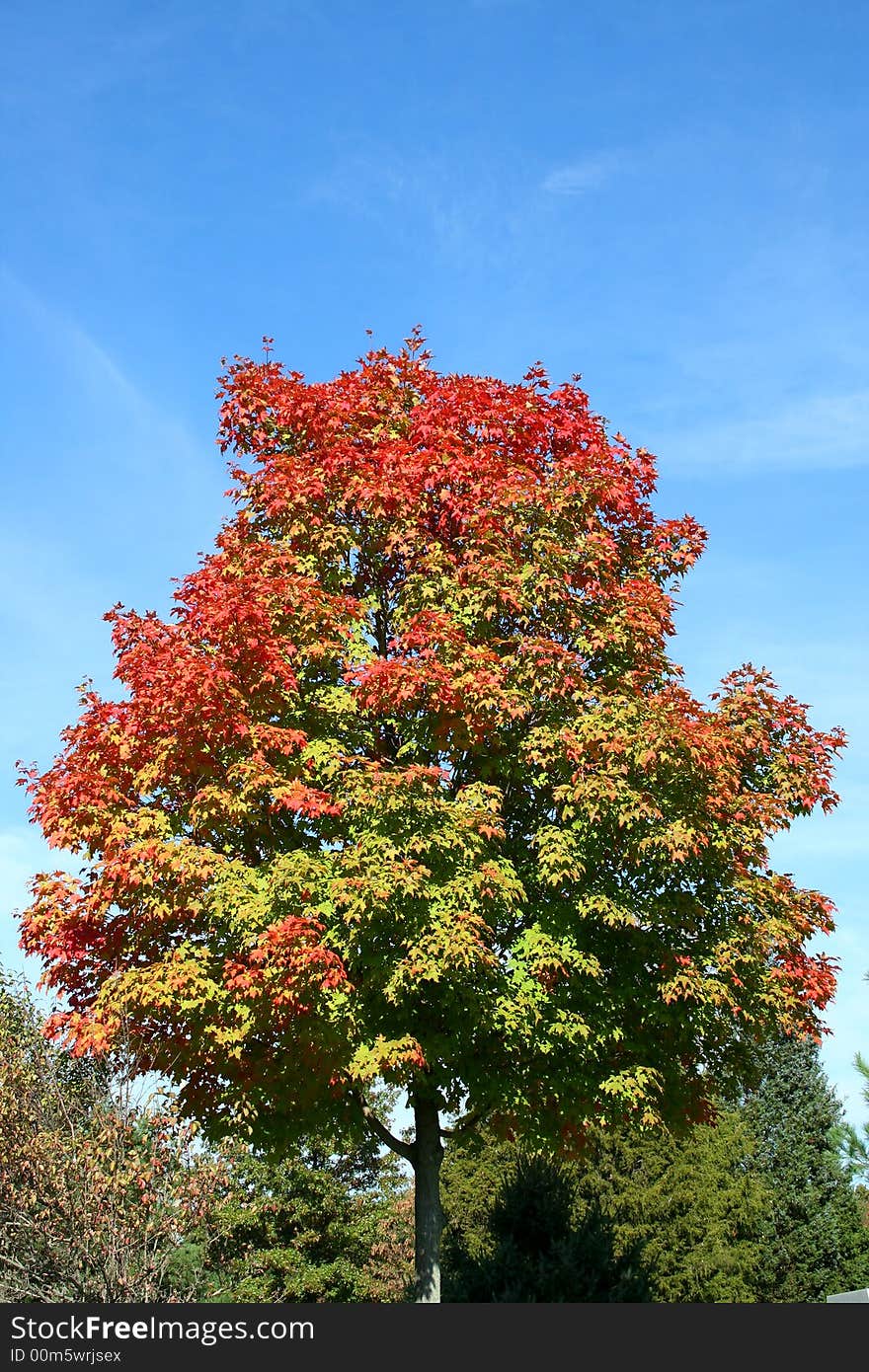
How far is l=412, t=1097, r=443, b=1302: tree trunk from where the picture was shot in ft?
51.9

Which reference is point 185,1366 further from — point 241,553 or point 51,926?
point 241,553

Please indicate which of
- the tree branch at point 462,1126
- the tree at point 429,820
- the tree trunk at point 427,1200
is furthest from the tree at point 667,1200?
the tree at point 429,820

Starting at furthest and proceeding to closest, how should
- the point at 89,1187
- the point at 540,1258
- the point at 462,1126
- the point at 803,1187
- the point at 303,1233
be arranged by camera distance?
the point at 803,1187 < the point at 303,1233 < the point at 540,1258 < the point at 462,1126 < the point at 89,1187

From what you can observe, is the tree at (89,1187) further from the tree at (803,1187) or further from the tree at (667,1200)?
the tree at (803,1187)

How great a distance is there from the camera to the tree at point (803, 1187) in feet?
119

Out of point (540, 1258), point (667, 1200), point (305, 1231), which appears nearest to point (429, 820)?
point (540, 1258)

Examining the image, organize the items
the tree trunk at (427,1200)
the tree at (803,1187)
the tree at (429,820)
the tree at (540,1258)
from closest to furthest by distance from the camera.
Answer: the tree at (429,820)
the tree trunk at (427,1200)
the tree at (540,1258)
the tree at (803,1187)

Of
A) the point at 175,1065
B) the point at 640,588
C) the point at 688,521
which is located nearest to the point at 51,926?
the point at 175,1065

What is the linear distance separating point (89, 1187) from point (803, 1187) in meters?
31.5

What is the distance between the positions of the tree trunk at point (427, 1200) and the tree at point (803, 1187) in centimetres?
2184

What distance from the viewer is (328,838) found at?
632 inches

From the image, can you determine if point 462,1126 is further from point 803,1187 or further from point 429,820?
point 803,1187

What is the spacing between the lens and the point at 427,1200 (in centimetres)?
1634

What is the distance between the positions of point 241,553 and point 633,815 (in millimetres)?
7145
